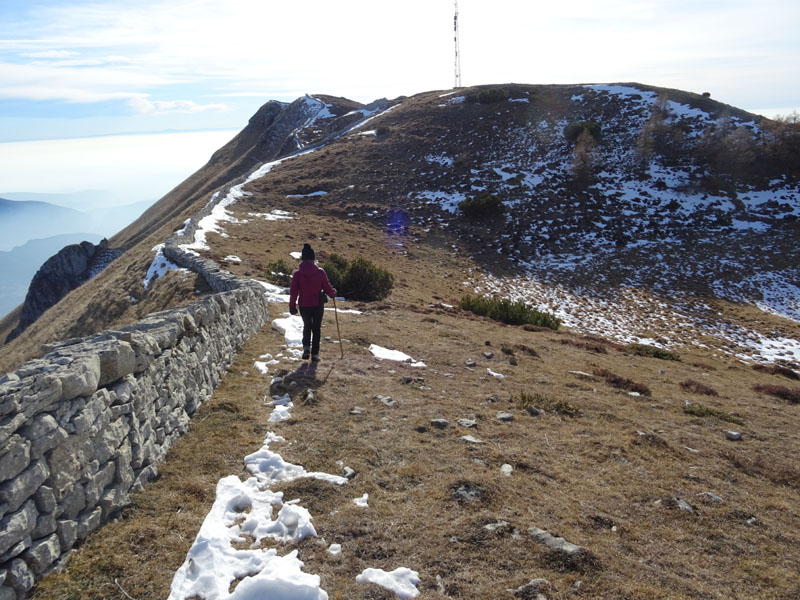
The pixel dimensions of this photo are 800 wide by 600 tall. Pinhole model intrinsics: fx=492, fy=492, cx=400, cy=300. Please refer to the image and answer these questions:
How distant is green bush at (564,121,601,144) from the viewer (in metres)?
47.8

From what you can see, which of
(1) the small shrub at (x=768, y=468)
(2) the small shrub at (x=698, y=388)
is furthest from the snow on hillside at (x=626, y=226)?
(1) the small shrub at (x=768, y=468)

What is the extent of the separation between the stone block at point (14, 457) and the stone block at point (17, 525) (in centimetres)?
30

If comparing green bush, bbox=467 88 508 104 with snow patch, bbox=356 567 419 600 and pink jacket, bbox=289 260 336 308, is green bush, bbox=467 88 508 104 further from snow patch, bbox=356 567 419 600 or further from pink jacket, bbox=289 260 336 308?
snow patch, bbox=356 567 419 600

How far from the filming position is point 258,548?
4.96m

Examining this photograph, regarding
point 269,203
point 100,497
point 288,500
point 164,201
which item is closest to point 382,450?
point 288,500

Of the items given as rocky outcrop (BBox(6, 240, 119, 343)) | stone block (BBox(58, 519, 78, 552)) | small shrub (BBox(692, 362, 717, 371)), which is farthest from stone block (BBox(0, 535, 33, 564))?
rocky outcrop (BBox(6, 240, 119, 343))

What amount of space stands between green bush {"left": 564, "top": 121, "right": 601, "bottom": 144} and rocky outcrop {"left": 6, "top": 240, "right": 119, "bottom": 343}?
49.1m

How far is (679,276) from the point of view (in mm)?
31141

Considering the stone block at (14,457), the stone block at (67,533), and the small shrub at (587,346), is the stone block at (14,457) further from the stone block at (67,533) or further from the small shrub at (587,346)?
the small shrub at (587,346)

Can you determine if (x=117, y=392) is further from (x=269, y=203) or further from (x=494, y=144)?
(x=494, y=144)

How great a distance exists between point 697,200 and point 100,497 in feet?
150

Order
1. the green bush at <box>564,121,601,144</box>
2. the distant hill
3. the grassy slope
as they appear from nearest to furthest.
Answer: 1. the grassy slope
2. the distant hill
3. the green bush at <box>564,121,601,144</box>

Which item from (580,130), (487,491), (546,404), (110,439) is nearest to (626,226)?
(580,130)

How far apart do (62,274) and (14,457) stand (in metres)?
61.3
